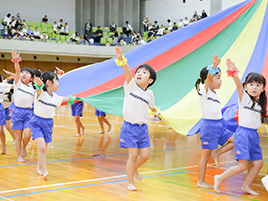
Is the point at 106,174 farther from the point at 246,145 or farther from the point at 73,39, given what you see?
the point at 73,39

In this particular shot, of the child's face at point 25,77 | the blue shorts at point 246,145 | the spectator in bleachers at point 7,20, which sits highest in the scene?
the spectator in bleachers at point 7,20

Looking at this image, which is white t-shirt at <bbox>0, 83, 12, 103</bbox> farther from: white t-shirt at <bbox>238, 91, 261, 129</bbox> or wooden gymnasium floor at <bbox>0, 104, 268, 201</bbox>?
white t-shirt at <bbox>238, 91, 261, 129</bbox>

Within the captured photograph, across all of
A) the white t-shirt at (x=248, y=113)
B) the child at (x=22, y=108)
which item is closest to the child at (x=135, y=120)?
the white t-shirt at (x=248, y=113)

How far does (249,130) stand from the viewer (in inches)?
164

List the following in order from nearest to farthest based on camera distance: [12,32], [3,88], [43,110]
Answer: [43,110] → [3,88] → [12,32]

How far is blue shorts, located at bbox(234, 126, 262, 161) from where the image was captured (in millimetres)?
4109

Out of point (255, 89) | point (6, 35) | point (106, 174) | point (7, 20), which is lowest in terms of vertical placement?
point (106, 174)

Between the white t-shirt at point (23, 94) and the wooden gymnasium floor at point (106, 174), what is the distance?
0.78 meters

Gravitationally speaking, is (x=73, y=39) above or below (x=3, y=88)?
above

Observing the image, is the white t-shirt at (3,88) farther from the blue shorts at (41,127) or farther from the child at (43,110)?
the blue shorts at (41,127)

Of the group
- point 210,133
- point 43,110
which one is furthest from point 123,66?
point 43,110

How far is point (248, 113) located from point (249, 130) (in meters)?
0.17

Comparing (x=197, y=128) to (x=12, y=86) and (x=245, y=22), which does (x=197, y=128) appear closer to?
(x=245, y=22)

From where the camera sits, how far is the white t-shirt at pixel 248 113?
4164 millimetres
